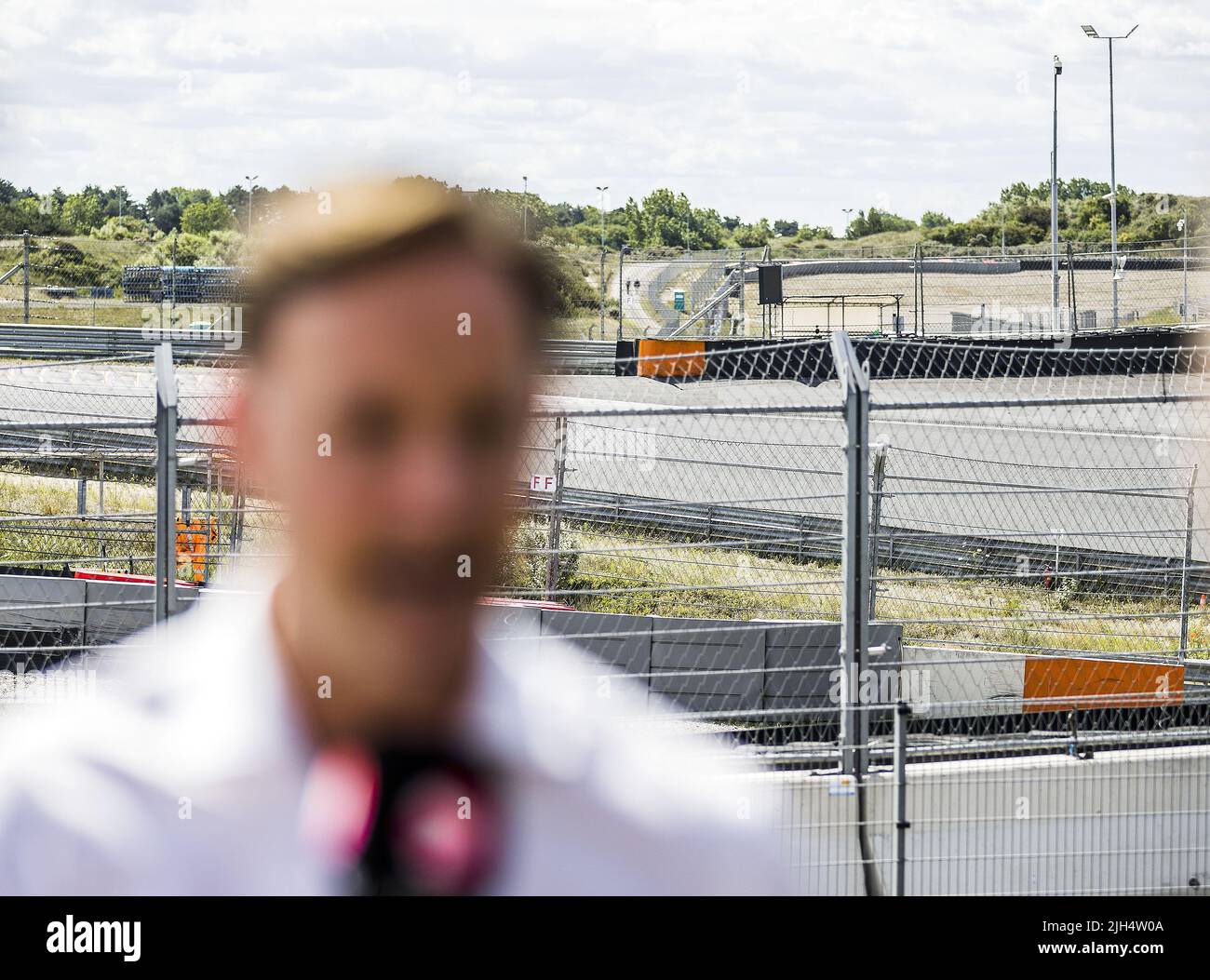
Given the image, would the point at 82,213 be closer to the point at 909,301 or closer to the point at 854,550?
the point at 909,301

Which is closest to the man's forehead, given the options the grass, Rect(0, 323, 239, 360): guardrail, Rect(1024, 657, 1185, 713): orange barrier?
Rect(1024, 657, 1185, 713): orange barrier

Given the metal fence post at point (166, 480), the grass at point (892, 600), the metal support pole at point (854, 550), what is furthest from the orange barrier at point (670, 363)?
the metal fence post at point (166, 480)

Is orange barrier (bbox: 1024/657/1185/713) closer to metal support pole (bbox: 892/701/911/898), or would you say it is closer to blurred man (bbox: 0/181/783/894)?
metal support pole (bbox: 892/701/911/898)

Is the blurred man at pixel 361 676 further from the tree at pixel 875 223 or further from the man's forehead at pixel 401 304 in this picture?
the tree at pixel 875 223

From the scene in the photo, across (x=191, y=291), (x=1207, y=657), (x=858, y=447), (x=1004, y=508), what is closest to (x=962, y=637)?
(x=1207, y=657)

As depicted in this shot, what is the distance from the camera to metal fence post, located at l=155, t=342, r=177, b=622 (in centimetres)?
521

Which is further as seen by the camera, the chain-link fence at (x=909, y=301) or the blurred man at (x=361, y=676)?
the chain-link fence at (x=909, y=301)

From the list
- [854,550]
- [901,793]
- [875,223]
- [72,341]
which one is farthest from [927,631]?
[875,223]

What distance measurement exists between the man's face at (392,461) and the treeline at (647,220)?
0.31 ft

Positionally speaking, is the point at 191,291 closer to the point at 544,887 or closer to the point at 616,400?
the point at 616,400

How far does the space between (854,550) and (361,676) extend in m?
4.75

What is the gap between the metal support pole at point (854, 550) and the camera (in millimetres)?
5379
